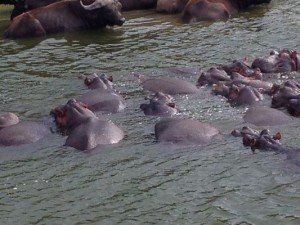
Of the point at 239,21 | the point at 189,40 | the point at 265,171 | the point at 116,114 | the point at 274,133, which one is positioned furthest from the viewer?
the point at 239,21

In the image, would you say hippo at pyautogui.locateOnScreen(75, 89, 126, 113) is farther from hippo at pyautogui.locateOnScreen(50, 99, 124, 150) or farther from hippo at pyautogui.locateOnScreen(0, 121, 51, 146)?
hippo at pyautogui.locateOnScreen(0, 121, 51, 146)

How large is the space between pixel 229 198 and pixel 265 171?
2.43 feet

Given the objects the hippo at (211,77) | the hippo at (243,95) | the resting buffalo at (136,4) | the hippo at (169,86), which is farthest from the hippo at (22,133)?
the resting buffalo at (136,4)

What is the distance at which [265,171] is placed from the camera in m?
7.91

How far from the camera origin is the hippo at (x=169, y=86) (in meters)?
10.8

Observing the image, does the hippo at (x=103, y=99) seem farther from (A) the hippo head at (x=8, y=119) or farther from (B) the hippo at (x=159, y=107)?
(A) the hippo head at (x=8, y=119)

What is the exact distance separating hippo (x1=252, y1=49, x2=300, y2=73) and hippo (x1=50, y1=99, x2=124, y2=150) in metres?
3.39

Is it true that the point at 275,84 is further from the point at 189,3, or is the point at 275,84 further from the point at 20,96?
the point at 189,3

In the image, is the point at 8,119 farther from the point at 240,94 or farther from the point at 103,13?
the point at 103,13

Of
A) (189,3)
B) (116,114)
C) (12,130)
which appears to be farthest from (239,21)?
(12,130)

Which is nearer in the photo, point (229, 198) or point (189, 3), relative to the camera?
point (229, 198)

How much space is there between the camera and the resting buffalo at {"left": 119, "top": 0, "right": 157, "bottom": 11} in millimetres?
18328

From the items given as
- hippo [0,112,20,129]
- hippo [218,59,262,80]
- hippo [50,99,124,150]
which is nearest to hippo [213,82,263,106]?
hippo [218,59,262,80]

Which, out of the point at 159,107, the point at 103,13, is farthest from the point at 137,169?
the point at 103,13
